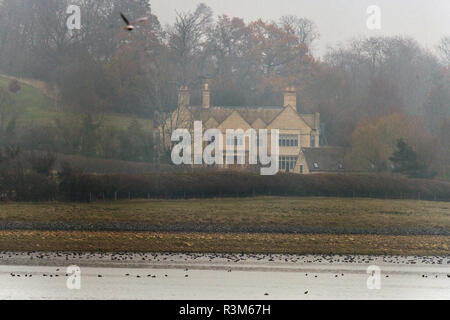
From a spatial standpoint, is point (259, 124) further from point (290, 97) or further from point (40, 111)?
point (40, 111)

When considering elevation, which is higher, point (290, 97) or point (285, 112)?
point (290, 97)

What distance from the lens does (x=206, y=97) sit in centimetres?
4638

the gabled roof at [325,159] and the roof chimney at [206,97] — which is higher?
the roof chimney at [206,97]

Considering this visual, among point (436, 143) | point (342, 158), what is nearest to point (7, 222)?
point (342, 158)

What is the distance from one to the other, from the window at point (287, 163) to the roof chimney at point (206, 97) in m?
5.35

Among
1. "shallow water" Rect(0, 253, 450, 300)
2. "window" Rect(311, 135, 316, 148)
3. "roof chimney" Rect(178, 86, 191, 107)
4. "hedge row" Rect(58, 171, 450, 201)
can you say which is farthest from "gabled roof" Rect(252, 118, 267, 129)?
"shallow water" Rect(0, 253, 450, 300)

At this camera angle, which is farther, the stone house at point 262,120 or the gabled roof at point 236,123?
the gabled roof at point 236,123

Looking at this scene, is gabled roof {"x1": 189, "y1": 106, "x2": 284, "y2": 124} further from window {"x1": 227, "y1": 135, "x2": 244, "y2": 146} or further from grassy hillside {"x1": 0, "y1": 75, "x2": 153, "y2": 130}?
grassy hillside {"x1": 0, "y1": 75, "x2": 153, "y2": 130}

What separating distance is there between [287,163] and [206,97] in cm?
618

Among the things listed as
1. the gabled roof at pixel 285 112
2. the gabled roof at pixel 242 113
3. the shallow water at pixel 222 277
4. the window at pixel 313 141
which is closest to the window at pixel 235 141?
the gabled roof at pixel 242 113

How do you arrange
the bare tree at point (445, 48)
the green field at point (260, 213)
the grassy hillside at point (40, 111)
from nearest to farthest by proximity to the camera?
the green field at point (260, 213) < the grassy hillside at point (40, 111) < the bare tree at point (445, 48)

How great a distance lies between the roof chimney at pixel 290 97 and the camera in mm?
46594

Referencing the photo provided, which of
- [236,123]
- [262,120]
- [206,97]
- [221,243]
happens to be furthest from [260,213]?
[206,97]

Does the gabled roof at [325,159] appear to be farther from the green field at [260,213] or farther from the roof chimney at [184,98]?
the roof chimney at [184,98]
